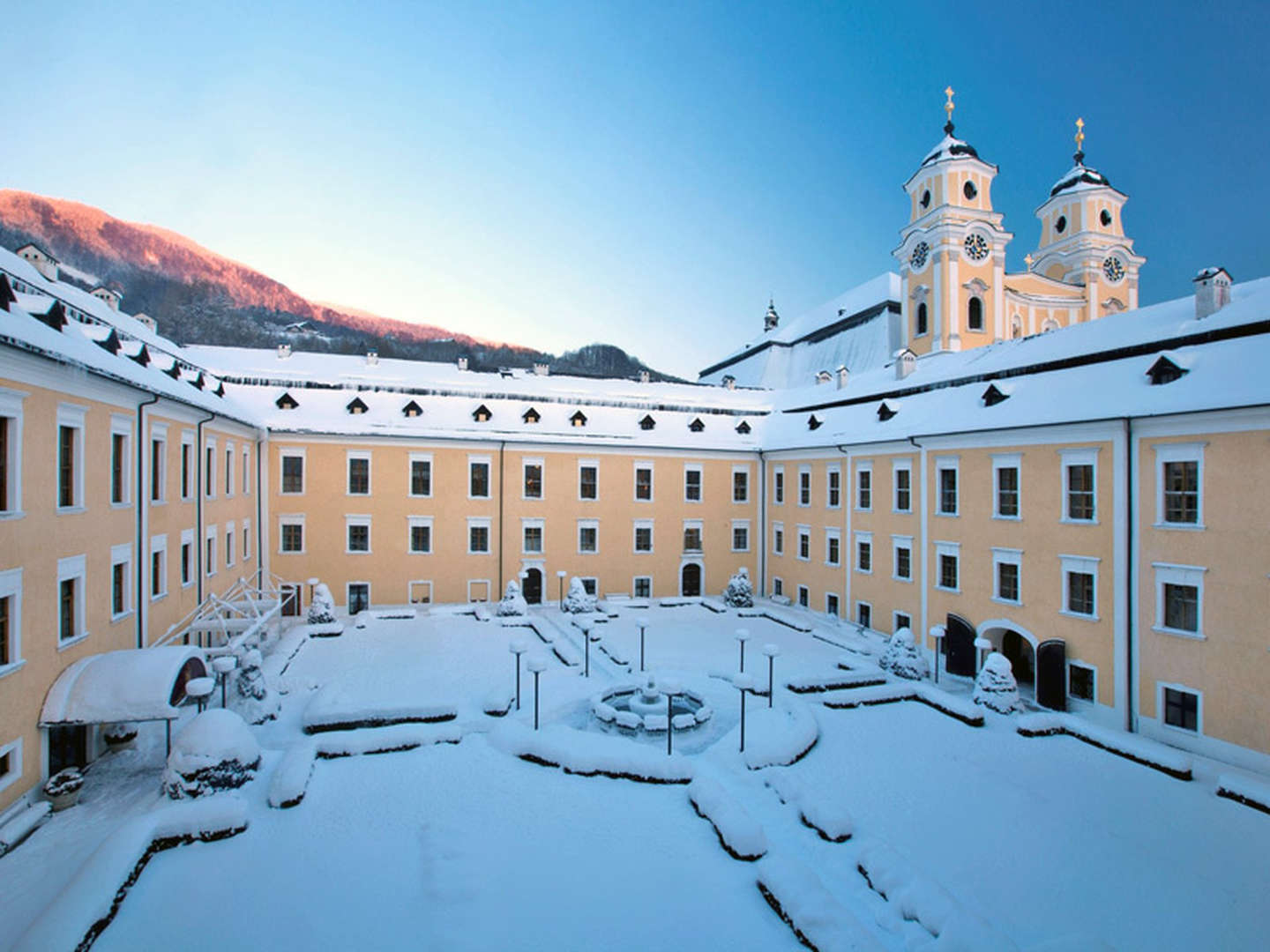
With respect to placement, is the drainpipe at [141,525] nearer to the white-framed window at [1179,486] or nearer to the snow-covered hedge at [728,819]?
the snow-covered hedge at [728,819]

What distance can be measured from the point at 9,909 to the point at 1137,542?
25654mm

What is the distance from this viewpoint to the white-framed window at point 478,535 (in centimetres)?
3356

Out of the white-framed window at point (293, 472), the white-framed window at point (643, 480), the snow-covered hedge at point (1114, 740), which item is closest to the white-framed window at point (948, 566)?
the snow-covered hedge at point (1114, 740)

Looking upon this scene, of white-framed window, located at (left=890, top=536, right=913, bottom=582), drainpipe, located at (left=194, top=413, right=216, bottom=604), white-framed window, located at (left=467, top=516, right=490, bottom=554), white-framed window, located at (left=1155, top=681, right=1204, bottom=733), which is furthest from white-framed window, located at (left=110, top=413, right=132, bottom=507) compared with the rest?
white-framed window, located at (left=1155, top=681, right=1204, bottom=733)

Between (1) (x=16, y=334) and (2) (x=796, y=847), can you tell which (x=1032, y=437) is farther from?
(1) (x=16, y=334)

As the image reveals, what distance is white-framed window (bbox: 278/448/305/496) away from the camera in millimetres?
31516

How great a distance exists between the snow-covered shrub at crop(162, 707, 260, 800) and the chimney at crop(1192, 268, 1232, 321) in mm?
29121

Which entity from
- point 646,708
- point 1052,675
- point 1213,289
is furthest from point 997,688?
point 1213,289

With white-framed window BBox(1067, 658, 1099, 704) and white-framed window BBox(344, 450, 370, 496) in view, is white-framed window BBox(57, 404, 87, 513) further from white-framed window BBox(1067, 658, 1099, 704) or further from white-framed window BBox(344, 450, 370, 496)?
white-framed window BBox(1067, 658, 1099, 704)

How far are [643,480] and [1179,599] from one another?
23.7 metres

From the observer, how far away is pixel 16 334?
11961 millimetres

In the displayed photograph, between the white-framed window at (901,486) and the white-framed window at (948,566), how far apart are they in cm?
239

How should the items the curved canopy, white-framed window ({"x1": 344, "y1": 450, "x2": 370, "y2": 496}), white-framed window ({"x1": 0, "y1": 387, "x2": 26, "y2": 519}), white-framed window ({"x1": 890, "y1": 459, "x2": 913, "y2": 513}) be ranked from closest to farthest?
white-framed window ({"x1": 0, "y1": 387, "x2": 26, "y2": 519}) → the curved canopy → white-framed window ({"x1": 890, "y1": 459, "x2": 913, "y2": 513}) → white-framed window ({"x1": 344, "y1": 450, "x2": 370, "y2": 496})

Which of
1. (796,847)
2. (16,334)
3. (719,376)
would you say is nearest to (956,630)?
(796,847)
